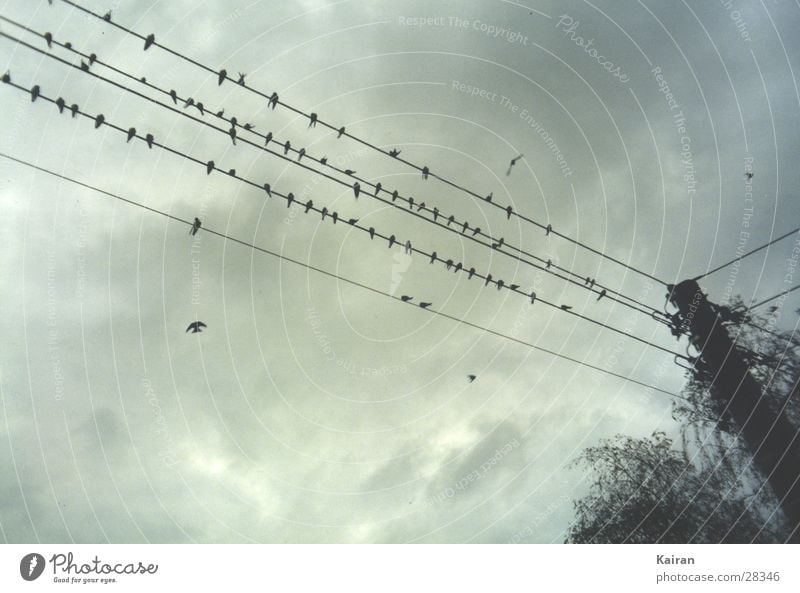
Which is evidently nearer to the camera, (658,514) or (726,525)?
(726,525)

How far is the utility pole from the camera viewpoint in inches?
430

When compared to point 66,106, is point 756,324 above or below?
below

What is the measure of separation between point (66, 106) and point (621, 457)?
17983 mm

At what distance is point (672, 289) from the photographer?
1224 centimetres

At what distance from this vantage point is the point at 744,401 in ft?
36.6

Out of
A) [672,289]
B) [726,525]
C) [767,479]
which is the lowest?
[726,525]

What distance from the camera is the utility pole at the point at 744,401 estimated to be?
10930mm
